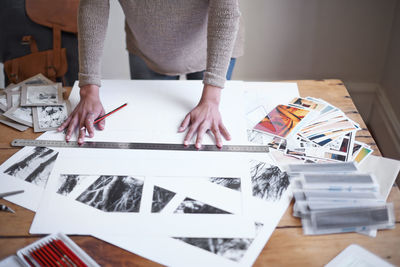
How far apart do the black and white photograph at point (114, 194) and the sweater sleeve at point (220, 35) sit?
1.34 ft

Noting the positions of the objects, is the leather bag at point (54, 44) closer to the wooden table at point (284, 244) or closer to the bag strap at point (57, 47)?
the bag strap at point (57, 47)

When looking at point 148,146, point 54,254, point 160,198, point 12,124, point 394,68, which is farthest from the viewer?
point 394,68

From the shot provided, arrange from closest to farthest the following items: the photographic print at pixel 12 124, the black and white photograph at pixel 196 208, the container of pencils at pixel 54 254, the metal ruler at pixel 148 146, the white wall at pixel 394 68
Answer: the container of pencils at pixel 54 254
the black and white photograph at pixel 196 208
the metal ruler at pixel 148 146
the photographic print at pixel 12 124
the white wall at pixel 394 68

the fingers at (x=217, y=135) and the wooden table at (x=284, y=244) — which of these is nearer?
the wooden table at (x=284, y=244)

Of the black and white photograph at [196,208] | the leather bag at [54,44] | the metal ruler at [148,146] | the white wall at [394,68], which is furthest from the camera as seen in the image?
the white wall at [394,68]

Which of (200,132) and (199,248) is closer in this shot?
(199,248)

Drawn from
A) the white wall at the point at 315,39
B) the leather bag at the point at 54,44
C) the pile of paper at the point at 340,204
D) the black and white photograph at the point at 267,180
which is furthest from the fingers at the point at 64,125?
the white wall at the point at 315,39

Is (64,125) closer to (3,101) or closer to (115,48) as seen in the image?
(3,101)

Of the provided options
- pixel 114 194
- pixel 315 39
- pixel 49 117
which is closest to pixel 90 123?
pixel 49 117

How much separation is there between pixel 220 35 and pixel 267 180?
46cm

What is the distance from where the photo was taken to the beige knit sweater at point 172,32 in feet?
3.49

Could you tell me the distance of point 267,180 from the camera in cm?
88

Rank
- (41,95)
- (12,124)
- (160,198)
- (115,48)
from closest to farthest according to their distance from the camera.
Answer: (160,198) < (12,124) < (41,95) < (115,48)

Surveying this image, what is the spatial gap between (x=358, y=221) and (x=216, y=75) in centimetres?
56
